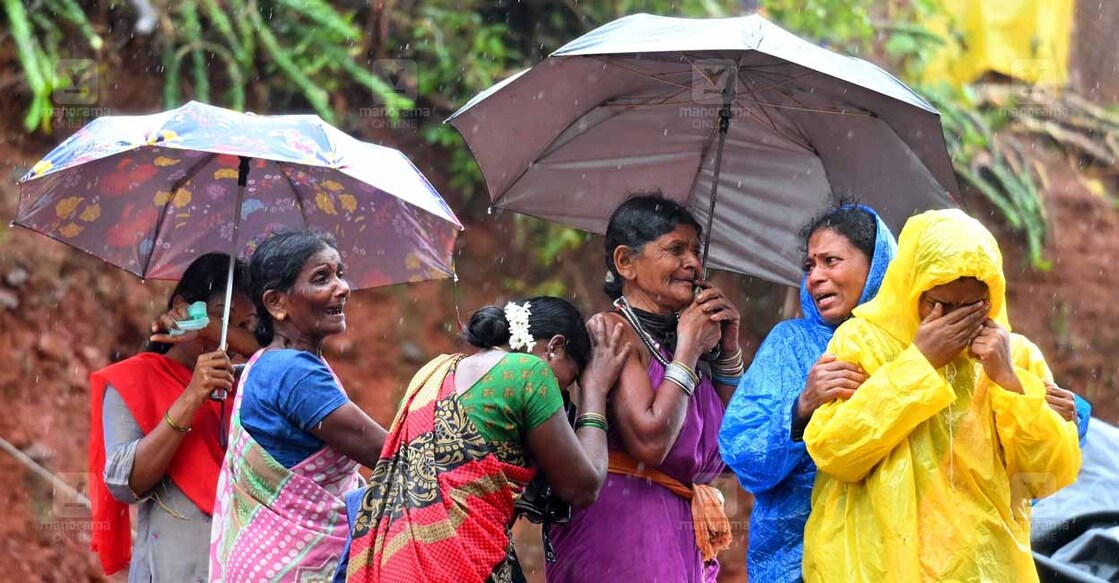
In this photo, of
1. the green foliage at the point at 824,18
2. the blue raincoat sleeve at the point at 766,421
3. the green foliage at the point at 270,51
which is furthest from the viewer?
the green foliage at the point at 824,18

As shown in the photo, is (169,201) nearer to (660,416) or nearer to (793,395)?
(660,416)

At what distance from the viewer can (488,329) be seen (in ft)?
12.3

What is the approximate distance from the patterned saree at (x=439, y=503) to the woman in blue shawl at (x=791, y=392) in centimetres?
71

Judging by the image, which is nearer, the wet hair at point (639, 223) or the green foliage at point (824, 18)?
the wet hair at point (639, 223)

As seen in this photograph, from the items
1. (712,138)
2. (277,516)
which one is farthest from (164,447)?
(712,138)

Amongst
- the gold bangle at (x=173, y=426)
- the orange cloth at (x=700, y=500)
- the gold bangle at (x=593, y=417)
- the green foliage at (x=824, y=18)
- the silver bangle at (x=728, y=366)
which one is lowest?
the orange cloth at (x=700, y=500)

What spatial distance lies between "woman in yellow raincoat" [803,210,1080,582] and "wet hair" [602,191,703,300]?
917 millimetres

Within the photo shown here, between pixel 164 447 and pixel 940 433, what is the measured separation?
8.16 feet

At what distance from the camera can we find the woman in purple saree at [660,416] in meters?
4.11

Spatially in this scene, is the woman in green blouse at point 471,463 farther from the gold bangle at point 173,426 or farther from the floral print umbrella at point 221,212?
the floral print umbrella at point 221,212

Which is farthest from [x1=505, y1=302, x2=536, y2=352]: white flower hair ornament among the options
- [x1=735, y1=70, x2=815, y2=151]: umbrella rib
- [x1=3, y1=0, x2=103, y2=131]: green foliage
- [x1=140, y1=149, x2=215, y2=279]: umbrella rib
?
[x1=3, y1=0, x2=103, y2=131]: green foliage

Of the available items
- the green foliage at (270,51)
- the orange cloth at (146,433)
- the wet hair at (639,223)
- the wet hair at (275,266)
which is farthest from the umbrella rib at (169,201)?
the green foliage at (270,51)

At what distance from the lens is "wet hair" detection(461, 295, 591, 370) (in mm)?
3771

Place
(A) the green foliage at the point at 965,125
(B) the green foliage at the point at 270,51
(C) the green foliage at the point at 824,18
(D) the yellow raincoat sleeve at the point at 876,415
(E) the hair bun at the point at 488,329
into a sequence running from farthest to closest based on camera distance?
(A) the green foliage at the point at 965,125 → (C) the green foliage at the point at 824,18 → (B) the green foliage at the point at 270,51 → (E) the hair bun at the point at 488,329 → (D) the yellow raincoat sleeve at the point at 876,415
